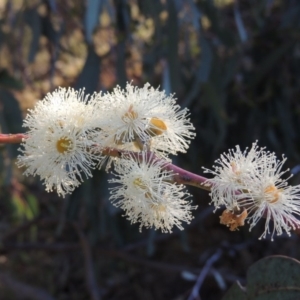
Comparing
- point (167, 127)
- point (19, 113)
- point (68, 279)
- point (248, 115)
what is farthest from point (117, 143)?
point (68, 279)

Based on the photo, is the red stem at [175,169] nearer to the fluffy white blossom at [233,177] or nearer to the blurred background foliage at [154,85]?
the fluffy white blossom at [233,177]

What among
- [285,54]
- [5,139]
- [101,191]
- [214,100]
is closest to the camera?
[5,139]

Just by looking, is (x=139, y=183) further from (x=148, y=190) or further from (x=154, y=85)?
(x=154, y=85)

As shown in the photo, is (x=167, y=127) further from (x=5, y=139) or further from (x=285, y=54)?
(x=285, y=54)

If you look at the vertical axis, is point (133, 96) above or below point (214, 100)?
below

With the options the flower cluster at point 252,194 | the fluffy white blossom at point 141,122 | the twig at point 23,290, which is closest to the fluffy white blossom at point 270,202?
the flower cluster at point 252,194

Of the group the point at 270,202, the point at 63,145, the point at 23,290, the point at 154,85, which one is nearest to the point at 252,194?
the point at 270,202
